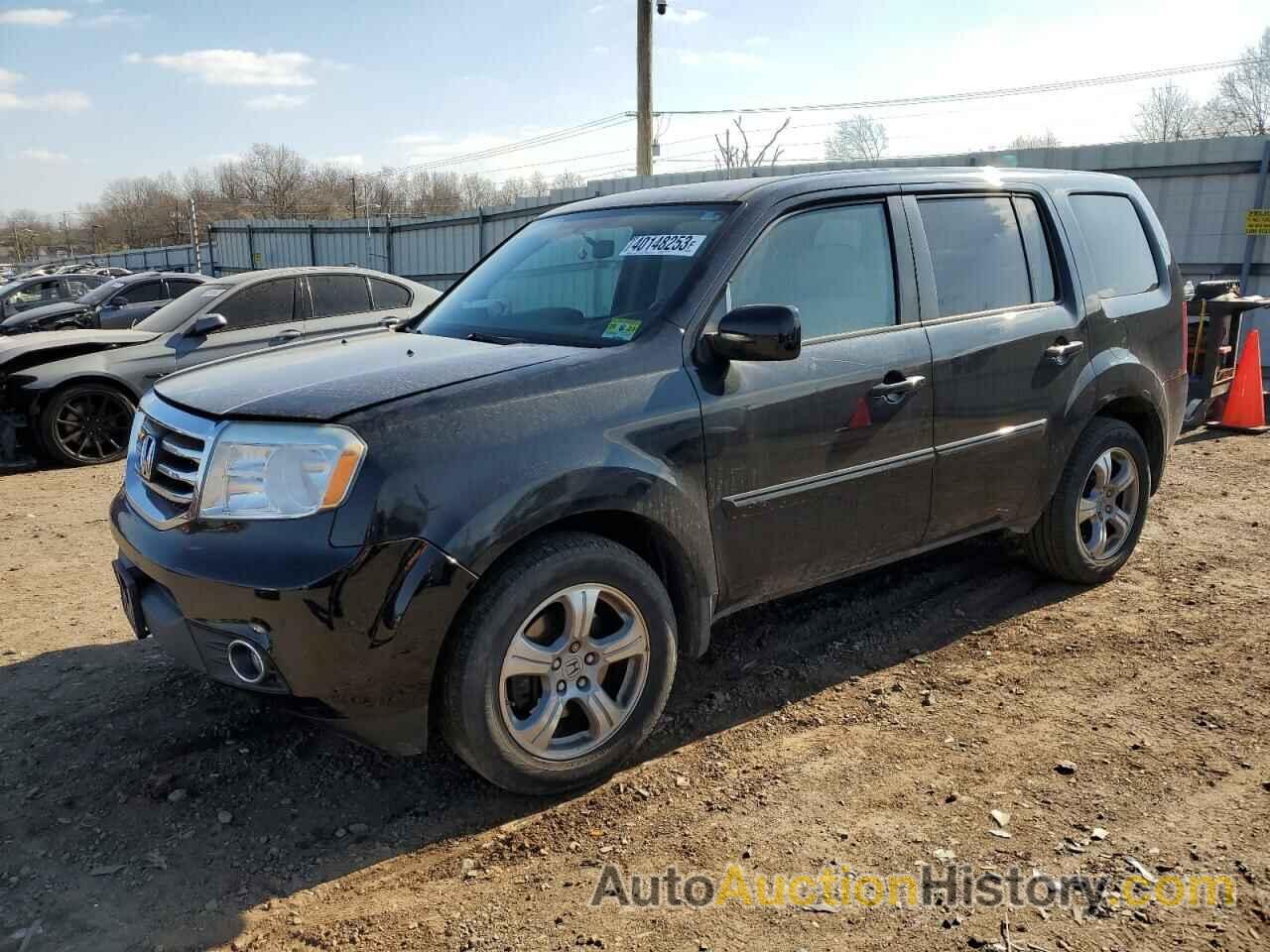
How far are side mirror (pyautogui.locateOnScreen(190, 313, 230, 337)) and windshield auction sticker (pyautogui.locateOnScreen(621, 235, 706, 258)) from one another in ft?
17.4

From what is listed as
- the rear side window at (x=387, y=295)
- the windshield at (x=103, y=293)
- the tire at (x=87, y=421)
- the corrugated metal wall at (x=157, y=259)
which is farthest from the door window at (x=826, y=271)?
the corrugated metal wall at (x=157, y=259)

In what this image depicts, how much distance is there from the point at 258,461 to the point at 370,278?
7.15m

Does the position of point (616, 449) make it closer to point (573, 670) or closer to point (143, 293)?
point (573, 670)

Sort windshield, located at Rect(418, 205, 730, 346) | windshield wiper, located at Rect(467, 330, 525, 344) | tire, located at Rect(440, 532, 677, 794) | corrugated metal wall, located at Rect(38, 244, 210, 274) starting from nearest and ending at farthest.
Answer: tire, located at Rect(440, 532, 677, 794)
windshield, located at Rect(418, 205, 730, 346)
windshield wiper, located at Rect(467, 330, 525, 344)
corrugated metal wall, located at Rect(38, 244, 210, 274)

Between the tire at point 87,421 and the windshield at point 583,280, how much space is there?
577 cm

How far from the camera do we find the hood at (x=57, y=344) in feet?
27.3

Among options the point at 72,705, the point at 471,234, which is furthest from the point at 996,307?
the point at 471,234

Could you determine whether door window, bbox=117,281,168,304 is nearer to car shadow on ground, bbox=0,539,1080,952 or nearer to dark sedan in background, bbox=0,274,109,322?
dark sedan in background, bbox=0,274,109,322

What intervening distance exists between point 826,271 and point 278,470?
2096 mm

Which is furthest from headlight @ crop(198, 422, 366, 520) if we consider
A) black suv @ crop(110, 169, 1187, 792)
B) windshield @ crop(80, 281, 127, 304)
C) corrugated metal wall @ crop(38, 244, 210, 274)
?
corrugated metal wall @ crop(38, 244, 210, 274)

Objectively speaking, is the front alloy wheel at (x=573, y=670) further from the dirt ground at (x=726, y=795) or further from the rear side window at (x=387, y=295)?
the rear side window at (x=387, y=295)

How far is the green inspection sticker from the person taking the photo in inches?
128

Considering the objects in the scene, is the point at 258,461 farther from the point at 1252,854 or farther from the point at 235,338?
the point at 235,338

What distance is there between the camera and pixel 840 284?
143 inches
